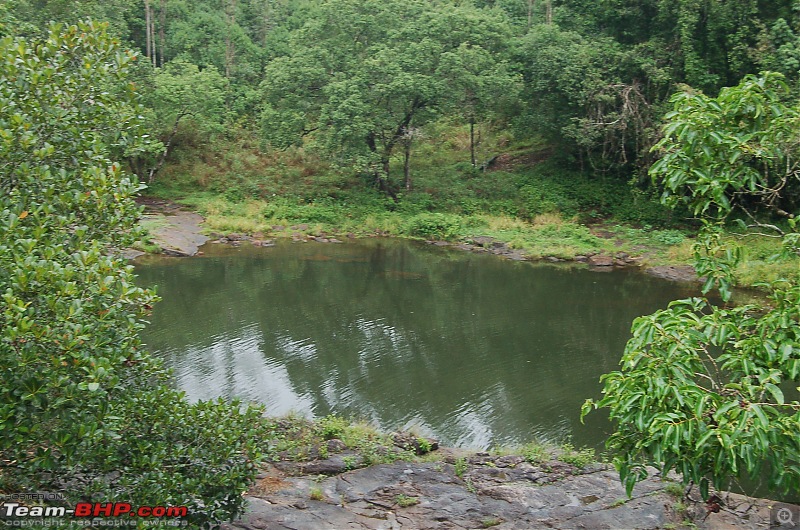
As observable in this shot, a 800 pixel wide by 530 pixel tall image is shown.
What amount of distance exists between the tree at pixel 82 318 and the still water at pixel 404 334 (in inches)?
187

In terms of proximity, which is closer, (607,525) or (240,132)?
(607,525)

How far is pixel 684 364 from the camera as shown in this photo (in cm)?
418

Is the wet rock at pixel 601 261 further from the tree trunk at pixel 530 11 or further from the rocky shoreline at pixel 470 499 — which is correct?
the tree trunk at pixel 530 11

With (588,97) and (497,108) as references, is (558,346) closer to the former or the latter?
(588,97)

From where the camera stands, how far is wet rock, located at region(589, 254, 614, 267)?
20.1 meters

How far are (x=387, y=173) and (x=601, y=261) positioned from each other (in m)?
9.31

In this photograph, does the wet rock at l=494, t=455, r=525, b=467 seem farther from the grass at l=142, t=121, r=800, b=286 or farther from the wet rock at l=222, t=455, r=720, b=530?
the grass at l=142, t=121, r=800, b=286

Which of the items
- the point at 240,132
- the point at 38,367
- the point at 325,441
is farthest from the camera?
the point at 240,132

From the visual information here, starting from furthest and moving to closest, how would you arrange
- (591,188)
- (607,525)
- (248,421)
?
(591,188), (607,525), (248,421)

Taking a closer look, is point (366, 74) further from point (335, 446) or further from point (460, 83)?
point (335, 446)

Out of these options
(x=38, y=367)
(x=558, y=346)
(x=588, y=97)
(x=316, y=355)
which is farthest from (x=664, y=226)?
(x=38, y=367)

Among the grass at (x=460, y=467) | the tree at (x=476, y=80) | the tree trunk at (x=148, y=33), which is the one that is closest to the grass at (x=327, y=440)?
the grass at (x=460, y=467)

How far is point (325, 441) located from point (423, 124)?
1877 centimetres

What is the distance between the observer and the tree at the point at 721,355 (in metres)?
3.74
